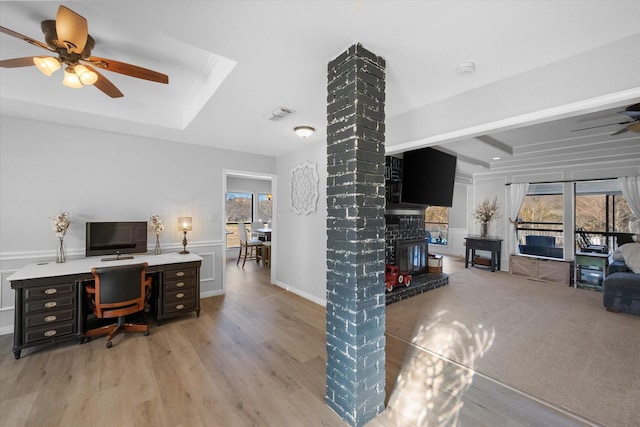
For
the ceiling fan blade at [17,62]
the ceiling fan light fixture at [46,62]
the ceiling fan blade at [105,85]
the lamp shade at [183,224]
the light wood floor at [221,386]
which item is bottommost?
the light wood floor at [221,386]

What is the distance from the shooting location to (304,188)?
4.52 meters

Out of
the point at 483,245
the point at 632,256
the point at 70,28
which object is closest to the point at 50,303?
the point at 70,28

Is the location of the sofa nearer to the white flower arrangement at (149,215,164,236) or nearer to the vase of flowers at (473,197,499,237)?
the vase of flowers at (473,197,499,237)

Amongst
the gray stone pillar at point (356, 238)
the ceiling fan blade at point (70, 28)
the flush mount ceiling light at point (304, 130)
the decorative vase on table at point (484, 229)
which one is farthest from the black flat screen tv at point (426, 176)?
the ceiling fan blade at point (70, 28)

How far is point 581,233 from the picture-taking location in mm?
5484

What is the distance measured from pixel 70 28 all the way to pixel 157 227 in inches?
109

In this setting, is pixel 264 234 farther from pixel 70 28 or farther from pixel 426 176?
pixel 70 28

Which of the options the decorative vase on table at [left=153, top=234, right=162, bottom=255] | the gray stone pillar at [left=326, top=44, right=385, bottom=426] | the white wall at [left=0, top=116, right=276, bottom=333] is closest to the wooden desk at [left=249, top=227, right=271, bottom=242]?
the white wall at [left=0, top=116, right=276, bottom=333]

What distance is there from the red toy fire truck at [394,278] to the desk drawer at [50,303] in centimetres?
390

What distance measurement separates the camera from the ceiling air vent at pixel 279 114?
9.75 feet

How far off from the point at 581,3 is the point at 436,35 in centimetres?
73

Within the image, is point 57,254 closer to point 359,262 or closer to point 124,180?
point 124,180

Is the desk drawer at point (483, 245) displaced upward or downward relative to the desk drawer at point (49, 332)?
upward

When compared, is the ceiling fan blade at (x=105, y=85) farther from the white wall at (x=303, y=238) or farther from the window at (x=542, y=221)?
the window at (x=542, y=221)
